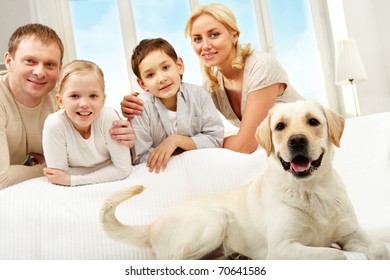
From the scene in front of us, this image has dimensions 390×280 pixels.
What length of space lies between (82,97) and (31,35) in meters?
0.16

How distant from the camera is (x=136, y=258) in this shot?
573mm

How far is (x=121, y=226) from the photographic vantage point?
554 millimetres

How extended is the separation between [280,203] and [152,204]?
22 cm

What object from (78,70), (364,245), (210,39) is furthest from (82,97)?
(364,245)

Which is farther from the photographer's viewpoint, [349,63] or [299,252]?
[349,63]

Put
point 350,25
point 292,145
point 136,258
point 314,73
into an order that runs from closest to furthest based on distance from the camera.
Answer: point 292,145 → point 136,258 → point 350,25 → point 314,73

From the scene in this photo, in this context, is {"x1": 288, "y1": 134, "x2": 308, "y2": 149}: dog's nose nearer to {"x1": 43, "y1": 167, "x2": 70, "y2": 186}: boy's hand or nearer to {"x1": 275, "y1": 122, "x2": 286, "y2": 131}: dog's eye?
{"x1": 275, "y1": 122, "x2": 286, "y2": 131}: dog's eye

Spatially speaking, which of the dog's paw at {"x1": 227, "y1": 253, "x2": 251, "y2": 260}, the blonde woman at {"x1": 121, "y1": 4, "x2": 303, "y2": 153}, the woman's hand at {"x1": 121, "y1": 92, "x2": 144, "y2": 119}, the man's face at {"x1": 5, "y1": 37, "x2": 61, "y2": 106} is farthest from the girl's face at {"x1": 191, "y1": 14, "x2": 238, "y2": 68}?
the dog's paw at {"x1": 227, "y1": 253, "x2": 251, "y2": 260}

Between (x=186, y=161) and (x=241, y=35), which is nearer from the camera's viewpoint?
(x=186, y=161)

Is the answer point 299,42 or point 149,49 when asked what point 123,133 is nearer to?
point 149,49

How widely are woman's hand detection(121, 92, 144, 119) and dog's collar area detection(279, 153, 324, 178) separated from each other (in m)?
0.33

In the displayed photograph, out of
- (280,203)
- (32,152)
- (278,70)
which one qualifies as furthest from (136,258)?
(278,70)

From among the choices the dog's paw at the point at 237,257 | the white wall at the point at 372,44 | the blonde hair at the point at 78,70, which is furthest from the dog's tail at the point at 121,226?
the white wall at the point at 372,44

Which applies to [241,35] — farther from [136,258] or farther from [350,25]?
[136,258]
